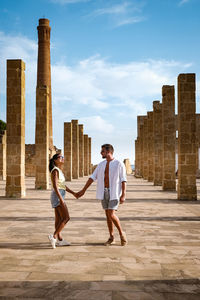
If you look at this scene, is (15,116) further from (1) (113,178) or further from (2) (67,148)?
(2) (67,148)

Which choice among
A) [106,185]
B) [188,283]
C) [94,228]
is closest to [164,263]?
[188,283]

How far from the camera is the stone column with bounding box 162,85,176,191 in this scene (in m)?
16.4

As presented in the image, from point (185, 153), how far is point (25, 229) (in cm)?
747

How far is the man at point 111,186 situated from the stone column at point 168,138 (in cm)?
1151

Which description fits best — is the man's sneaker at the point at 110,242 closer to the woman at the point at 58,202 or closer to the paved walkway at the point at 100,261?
the paved walkway at the point at 100,261

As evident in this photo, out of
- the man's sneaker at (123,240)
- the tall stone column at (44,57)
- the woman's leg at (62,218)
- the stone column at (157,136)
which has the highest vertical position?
the tall stone column at (44,57)

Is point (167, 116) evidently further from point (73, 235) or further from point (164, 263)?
point (164, 263)

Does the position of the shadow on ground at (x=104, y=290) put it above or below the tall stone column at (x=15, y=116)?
below

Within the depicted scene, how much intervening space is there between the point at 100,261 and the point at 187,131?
8863mm

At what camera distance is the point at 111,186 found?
513cm

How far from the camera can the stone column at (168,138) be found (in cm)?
1638

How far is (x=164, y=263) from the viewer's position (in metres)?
4.20

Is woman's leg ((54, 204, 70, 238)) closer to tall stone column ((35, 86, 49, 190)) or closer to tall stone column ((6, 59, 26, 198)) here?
tall stone column ((6, 59, 26, 198))

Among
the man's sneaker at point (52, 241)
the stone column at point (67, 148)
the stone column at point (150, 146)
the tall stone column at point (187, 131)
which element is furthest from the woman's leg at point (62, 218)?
the stone column at point (67, 148)
